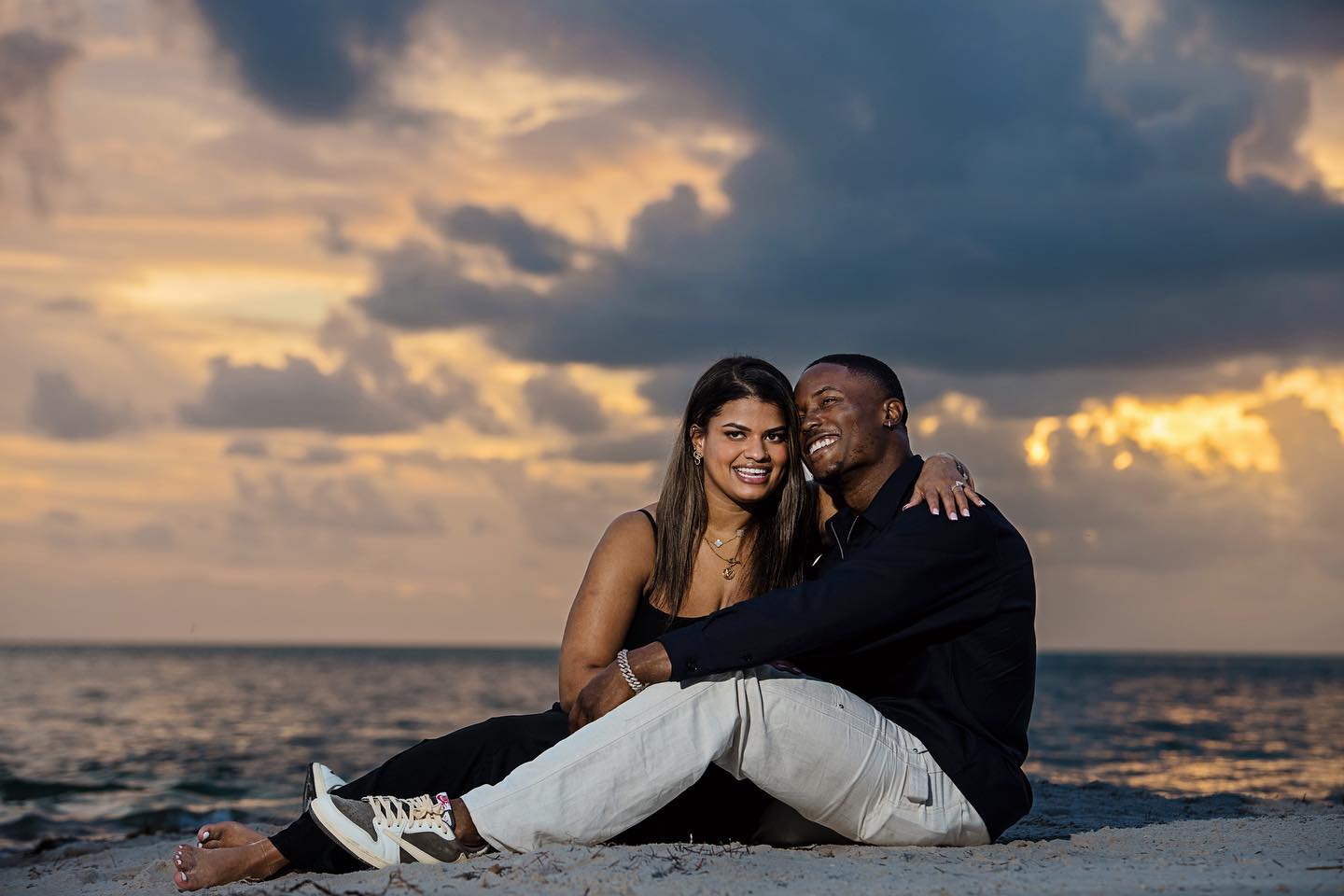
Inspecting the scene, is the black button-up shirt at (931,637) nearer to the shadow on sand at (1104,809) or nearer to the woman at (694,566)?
the woman at (694,566)

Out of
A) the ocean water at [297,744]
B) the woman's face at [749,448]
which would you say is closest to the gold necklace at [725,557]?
the woman's face at [749,448]

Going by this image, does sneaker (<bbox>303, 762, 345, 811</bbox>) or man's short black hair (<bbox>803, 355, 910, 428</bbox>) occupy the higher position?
man's short black hair (<bbox>803, 355, 910, 428</bbox>)

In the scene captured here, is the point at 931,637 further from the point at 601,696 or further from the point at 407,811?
the point at 407,811

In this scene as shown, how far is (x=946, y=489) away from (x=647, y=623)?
1406 millimetres

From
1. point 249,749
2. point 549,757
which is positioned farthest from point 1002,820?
point 249,749

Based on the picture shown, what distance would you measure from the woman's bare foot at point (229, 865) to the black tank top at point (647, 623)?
5.14ft

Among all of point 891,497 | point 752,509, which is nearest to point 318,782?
point 752,509

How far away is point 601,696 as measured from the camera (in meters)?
4.32

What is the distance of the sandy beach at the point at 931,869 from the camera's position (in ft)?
12.3

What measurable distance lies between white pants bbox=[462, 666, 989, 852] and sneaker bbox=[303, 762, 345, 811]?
2.24ft

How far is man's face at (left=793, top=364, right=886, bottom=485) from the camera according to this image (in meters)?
5.20

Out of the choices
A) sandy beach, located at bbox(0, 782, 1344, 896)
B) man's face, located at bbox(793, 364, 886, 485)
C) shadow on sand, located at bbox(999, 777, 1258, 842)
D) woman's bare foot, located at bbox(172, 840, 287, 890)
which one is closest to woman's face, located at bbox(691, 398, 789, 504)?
man's face, located at bbox(793, 364, 886, 485)

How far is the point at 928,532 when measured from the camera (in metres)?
4.45

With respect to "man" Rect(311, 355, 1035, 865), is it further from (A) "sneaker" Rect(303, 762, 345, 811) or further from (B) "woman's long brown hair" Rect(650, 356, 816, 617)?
(B) "woman's long brown hair" Rect(650, 356, 816, 617)
